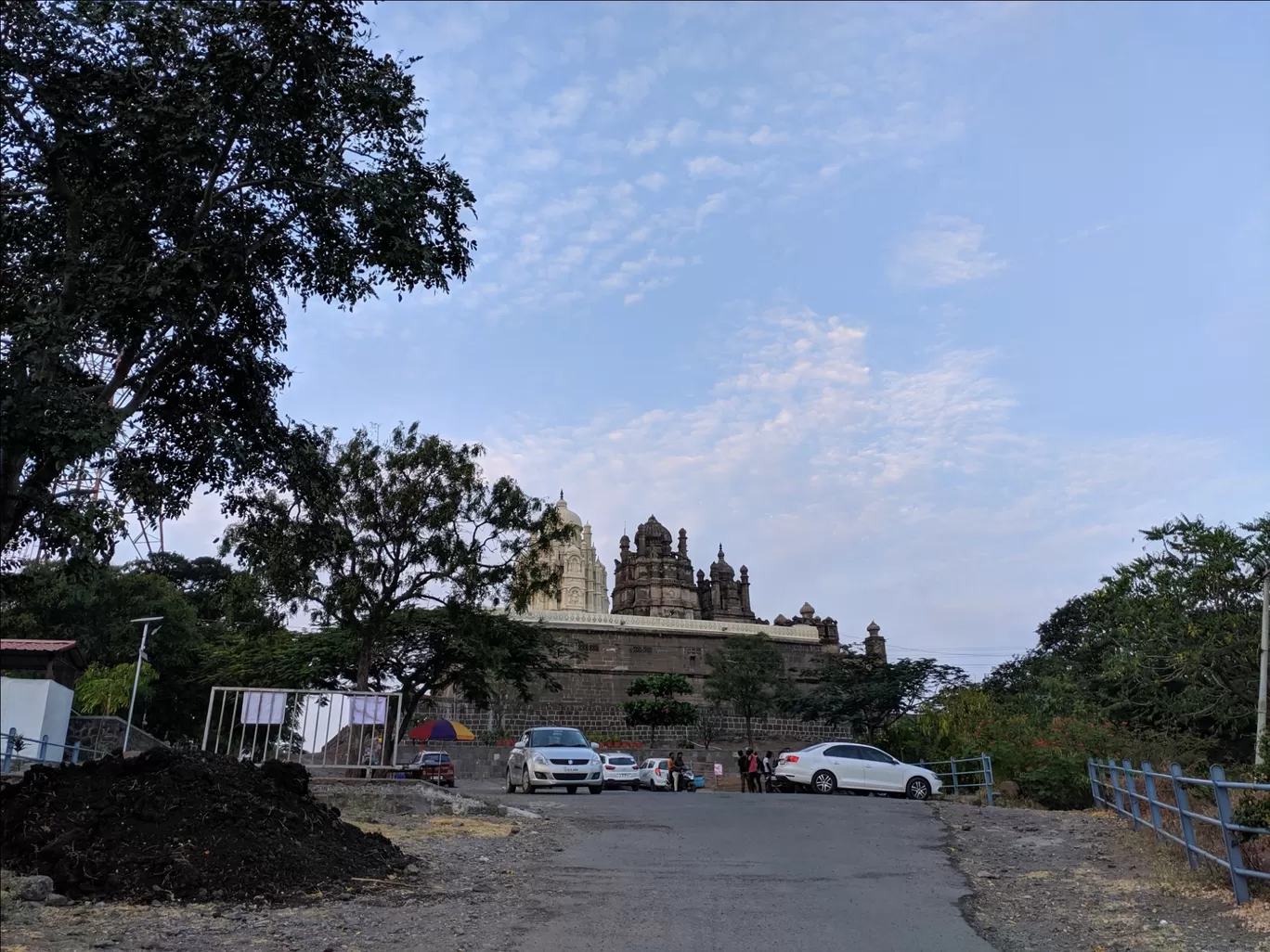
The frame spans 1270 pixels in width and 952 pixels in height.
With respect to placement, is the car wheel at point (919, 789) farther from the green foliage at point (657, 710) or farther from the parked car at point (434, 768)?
the green foliage at point (657, 710)

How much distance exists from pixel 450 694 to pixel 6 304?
3497 cm

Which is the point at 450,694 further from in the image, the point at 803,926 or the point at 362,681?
the point at 803,926

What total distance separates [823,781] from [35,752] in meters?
15.3

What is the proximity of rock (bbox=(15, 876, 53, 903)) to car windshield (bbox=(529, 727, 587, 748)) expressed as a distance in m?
14.5

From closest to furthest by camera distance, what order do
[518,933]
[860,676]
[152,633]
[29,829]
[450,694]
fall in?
[518,933] → [29,829] → [152,633] → [860,676] → [450,694]

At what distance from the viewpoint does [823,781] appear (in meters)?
21.6

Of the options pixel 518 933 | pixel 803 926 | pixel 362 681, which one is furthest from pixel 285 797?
pixel 362 681

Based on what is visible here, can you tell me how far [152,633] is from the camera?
108ft

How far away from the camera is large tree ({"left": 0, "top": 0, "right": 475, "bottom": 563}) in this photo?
7781 millimetres

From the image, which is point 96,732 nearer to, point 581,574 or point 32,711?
point 32,711

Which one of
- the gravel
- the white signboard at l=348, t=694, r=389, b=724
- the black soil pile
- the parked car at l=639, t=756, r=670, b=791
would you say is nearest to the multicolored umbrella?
the parked car at l=639, t=756, r=670, b=791

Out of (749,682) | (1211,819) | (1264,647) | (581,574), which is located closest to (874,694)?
(749,682)

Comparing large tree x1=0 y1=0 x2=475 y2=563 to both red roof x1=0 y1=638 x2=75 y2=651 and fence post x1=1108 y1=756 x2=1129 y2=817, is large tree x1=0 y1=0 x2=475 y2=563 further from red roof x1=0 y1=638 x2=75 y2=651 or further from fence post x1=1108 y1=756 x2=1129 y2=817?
fence post x1=1108 y1=756 x2=1129 y2=817

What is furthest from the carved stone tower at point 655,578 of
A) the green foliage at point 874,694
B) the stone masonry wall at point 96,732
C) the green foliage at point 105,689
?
the stone masonry wall at point 96,732
